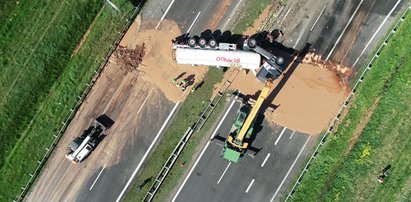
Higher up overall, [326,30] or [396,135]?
[326,30]

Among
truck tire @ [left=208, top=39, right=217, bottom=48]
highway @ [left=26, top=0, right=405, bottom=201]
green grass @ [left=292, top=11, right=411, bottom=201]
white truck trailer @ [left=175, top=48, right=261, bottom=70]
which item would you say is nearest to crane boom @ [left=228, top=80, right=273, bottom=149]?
highway @ [left=26, top=0, right=405, bottom=201]

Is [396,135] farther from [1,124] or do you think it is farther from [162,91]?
[1,124]

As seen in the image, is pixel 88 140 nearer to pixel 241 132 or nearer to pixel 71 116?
pixel 71 116

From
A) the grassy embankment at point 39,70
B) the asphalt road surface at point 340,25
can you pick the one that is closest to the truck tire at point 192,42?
the grassy embankment at point 39,70

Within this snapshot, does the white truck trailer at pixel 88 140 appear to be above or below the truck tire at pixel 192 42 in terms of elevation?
below

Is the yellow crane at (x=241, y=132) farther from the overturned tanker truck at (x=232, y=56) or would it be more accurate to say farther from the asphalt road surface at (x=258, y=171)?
the overturned tanker truck at (x=232, y=56)

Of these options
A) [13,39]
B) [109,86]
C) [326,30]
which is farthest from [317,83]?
[13,39]

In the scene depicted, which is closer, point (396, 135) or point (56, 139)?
point (396, 135)

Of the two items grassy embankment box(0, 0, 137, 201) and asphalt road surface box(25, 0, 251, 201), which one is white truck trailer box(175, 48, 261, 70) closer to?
asphalt road surface box(25, 0, 251, 201)
